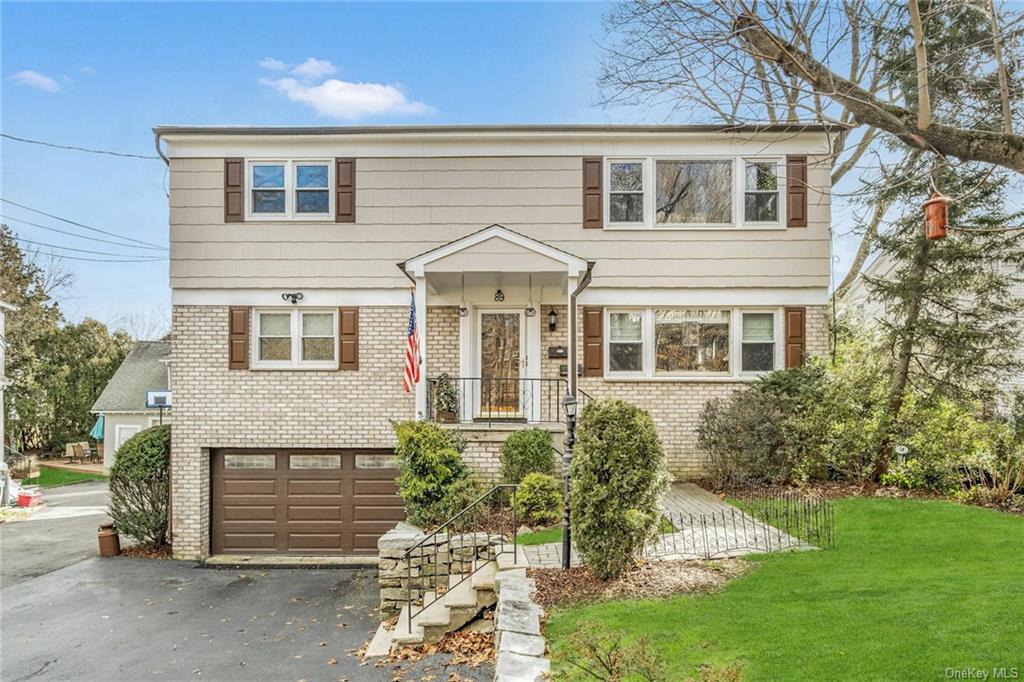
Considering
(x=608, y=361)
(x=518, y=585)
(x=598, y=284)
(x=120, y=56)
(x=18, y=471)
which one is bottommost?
(x=18, y=471)

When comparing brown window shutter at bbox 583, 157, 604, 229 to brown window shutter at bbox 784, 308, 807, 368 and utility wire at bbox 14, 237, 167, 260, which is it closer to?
brown window shutter at bbox 784, 308, 807, 368

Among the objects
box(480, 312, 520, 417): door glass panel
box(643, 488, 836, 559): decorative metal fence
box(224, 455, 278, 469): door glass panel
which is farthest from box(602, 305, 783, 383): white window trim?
box(224, 455, 278, 469): door glass panel

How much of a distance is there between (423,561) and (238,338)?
5.65 meters

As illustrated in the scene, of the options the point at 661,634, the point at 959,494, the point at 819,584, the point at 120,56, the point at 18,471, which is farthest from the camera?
the point at 18,471

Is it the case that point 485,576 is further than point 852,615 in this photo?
Yes

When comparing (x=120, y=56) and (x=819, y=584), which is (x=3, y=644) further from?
(x=120, y=56)

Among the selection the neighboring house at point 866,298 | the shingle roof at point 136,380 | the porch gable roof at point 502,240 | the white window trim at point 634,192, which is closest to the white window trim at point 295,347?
the porch gable roof at point 502,240

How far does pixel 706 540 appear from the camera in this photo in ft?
23.6

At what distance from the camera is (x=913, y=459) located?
31.9 feet

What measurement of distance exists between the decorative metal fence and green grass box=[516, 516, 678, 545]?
0.14 feet

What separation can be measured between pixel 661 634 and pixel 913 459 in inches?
295

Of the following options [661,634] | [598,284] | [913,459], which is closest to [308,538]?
[598,284]
